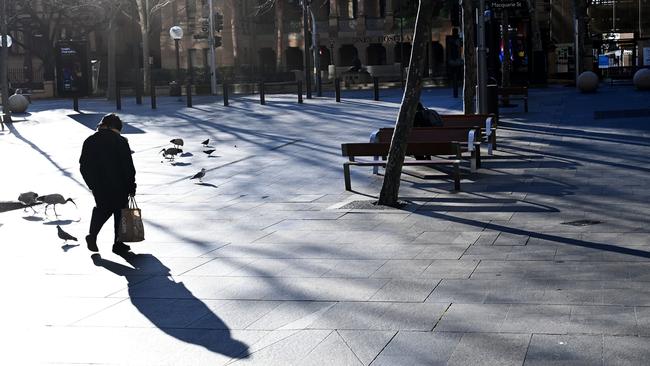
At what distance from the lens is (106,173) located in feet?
36.7

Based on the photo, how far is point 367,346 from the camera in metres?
6.93

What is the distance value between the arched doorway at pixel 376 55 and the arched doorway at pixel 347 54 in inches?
41.6

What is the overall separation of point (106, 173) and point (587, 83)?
1198 inches

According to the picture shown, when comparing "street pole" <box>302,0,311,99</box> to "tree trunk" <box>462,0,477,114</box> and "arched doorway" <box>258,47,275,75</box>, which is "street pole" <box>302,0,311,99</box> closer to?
"tree trunk" <box>462,0,477,114</box>

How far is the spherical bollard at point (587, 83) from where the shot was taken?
3916cm

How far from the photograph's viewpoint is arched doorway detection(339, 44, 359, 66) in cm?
8181

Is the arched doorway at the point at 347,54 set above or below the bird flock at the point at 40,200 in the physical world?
above

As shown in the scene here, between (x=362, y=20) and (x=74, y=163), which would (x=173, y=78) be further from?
(x=74, y=163)

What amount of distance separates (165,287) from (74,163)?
12578 mm

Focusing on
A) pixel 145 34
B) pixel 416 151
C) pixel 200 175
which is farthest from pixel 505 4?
pixel 145 34

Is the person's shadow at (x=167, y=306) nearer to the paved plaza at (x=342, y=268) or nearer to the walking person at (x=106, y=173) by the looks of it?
the paved plaza at (x=342, y=268)

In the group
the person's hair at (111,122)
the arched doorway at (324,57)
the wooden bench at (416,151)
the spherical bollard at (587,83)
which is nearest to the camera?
the person's hair at (111,122)

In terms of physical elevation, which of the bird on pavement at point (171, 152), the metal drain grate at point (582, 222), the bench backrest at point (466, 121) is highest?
the bench backrest at point (466, 121)

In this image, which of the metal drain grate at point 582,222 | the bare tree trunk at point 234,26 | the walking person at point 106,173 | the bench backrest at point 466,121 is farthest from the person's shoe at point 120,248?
the bare tree trunk at point 234,26
